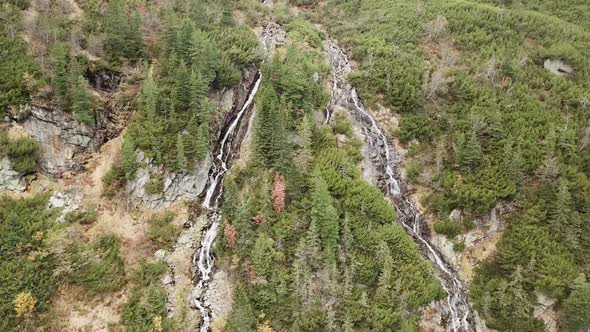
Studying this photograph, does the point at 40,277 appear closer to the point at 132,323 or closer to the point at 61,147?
the point at 132,323

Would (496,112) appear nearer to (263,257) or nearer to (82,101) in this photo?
(263,257)

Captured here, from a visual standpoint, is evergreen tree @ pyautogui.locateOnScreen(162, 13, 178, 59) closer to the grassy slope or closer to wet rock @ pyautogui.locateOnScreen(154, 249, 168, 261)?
wet rock @ pyautogui.locateOnScreen(154, 249, 168, 261)

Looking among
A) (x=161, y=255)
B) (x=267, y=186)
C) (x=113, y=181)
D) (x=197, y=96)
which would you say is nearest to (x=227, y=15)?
(x=197, y=96)

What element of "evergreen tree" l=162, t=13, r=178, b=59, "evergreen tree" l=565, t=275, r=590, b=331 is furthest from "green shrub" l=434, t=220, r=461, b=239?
"evergreen tree" l=162, t=13, r=178, b=59

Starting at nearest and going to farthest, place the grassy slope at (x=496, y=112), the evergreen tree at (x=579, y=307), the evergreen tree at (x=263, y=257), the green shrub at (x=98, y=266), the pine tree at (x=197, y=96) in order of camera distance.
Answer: the evergreen tree at (x=579, y=307) → the green shrub at (x=98, y=266) → the evergreen tree at (x=263, y=257) → the grassy slope at (x=496, y=112) → the pine tree at (x=197, y=96)

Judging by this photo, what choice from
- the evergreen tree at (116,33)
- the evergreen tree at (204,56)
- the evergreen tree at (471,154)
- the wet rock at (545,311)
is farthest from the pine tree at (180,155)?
the wet rock at (545,311)

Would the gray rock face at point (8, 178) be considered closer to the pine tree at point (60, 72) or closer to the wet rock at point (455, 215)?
the pine tree at point (60, 72)
